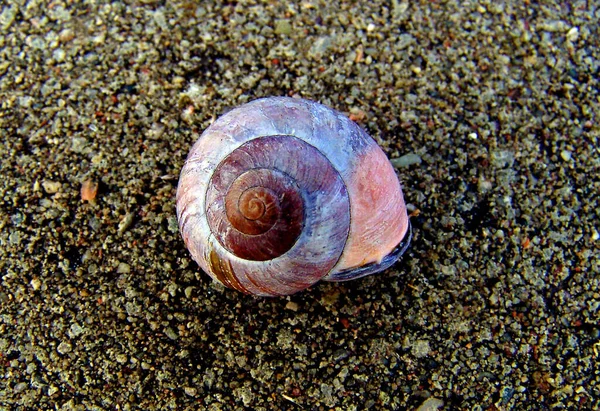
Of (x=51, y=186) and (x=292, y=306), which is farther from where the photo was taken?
(x=51, y=186)

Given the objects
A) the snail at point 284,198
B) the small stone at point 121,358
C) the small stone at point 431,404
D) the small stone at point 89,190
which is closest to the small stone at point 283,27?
the snail at point 284,198

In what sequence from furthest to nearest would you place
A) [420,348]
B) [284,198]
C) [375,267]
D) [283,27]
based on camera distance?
[283,27], [420,348], [375,267], [284,198]

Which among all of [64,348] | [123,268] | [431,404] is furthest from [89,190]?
[431,404]

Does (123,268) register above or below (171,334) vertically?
above

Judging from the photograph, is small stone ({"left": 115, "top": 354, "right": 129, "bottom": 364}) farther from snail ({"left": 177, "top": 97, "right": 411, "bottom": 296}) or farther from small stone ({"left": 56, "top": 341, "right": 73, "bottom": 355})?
snail ({"left": 177, "top": 97, "right": 411, "bottom": 296})

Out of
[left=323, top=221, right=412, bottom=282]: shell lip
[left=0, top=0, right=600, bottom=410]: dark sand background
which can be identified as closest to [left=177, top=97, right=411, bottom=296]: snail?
[left=323, top=221, right=412, bottom=282]: shell lip

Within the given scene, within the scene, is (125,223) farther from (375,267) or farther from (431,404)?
(431,404)

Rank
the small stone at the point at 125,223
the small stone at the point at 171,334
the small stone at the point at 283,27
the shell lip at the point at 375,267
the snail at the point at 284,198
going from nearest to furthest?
the snail at the point at 284,198 → the shell lip at the point at 375,267 → the small stone at the point at 171,334 → the small stone at the point at 125,223 → the small stone at the point at 283,27

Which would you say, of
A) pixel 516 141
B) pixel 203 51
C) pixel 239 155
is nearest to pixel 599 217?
pixel 516 141

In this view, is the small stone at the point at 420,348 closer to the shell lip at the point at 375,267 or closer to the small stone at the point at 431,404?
the small stone at the point at 431,404
